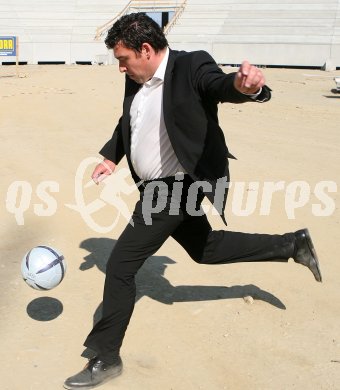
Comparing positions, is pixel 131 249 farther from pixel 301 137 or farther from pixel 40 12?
pixel 40 12

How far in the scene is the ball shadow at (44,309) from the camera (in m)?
3.96

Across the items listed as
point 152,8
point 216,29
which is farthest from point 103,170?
point 152,8

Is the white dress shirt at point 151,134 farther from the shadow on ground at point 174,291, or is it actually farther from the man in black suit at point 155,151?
the shadow on ground at point 174,291

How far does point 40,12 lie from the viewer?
39.4 metres

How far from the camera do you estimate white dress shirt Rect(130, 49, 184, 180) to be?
320 centimetres

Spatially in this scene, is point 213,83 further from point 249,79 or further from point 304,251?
point 304,251

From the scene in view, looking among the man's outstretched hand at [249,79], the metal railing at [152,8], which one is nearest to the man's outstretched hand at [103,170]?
the man's outstretched hand at [249,79]

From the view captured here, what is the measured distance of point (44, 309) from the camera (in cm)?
407

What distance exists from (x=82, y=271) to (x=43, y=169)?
3.51 metres

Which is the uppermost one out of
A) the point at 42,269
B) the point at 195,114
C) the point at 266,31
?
the point at 195,114

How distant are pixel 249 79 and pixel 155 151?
34.9 inches

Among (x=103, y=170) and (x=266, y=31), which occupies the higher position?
(x=103, y=170)

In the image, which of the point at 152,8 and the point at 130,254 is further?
the point at 152,8

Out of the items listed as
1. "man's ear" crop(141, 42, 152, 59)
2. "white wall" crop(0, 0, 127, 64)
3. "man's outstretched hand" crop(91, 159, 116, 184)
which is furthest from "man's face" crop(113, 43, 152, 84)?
"white wall" crop(0, 0, 127, 64)
